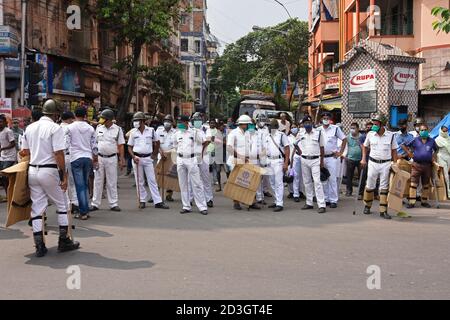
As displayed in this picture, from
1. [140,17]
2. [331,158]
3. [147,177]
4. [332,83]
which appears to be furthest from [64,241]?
[332,83]

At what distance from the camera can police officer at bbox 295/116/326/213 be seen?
10953 mm

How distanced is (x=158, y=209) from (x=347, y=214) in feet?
12.2

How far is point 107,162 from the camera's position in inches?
420

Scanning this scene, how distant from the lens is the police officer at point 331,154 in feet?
38.5

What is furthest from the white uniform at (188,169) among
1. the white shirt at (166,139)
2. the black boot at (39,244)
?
the black boot at (39,244)

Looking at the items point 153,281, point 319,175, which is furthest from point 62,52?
point 153,281

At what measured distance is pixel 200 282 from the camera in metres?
5.61

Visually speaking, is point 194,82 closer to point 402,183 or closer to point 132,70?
point 132,70

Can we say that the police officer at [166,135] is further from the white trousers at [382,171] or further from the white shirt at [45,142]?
the white shirt at [45,142]

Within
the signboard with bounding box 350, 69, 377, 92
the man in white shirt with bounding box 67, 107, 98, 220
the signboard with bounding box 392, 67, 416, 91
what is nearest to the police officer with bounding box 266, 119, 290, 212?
the man in white shirt with bounding box 67, 107, 98, 220

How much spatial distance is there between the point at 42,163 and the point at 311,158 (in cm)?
582

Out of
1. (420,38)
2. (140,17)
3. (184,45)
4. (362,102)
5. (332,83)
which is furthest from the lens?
(184,45)

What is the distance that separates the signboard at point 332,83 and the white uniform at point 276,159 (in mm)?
20294

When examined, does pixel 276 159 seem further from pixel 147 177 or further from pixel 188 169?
pixel 147 177
